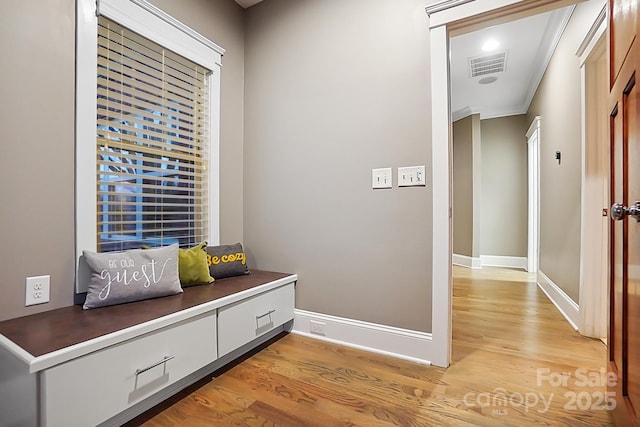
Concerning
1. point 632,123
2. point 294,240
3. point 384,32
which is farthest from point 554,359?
point 384,32

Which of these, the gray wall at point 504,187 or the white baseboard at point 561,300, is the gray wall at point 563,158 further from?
the gray wall at point 504,187

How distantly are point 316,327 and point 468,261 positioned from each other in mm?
4098

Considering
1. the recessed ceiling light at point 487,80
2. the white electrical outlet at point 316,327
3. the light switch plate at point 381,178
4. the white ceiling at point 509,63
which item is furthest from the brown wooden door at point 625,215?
the recessed ceiling light at point 487,80

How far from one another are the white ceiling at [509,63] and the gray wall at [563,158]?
0.54ft

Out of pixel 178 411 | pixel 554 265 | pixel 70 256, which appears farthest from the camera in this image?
pixel 554 265

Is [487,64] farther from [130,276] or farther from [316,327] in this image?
[130,276]

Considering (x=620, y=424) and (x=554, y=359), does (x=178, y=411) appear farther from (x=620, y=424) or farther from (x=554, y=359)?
(x=554, y=359)

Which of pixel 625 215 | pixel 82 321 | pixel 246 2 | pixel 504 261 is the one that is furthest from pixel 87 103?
pixel 504 261

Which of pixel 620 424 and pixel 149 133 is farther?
pixel 149 133

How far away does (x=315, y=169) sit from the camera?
2330mm

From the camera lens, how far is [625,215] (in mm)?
1053

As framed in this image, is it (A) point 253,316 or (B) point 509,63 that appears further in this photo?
(B) point 509,63

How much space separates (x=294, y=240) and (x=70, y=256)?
4.40ft

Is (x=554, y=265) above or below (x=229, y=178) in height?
below
